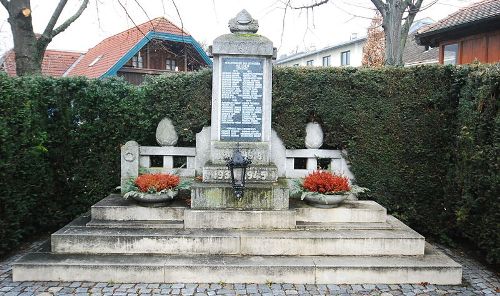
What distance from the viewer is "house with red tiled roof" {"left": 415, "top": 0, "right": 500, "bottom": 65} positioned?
11.6 meters

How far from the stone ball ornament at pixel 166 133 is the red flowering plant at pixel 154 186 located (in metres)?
0.95

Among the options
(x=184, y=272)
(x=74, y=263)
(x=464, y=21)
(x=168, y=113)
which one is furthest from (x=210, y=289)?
(x=464, y=21)

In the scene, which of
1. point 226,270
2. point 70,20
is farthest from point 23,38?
point 226,270

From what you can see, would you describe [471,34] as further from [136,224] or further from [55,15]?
[55,15]

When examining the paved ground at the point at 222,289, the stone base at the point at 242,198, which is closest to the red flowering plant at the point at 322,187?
the stone base at the point at 242,198

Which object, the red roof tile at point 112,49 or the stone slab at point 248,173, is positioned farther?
the red roof tile at point 112,49

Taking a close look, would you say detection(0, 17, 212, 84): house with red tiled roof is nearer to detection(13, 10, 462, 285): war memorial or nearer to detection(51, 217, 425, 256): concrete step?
detection(13, 10, 462, 285): war memorial

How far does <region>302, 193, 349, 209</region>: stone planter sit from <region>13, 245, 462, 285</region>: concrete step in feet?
3.51

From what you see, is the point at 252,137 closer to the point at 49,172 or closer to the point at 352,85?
the point at 352,85

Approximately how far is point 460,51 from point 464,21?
1.20 metres

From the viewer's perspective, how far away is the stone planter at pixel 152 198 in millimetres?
5852

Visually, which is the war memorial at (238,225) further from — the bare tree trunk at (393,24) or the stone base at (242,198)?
the bare tree trunk at (393,24)

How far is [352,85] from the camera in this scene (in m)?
7.05

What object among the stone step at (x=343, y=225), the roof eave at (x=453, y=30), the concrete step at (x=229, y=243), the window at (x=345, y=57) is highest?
the window at (x=345, y=57)
